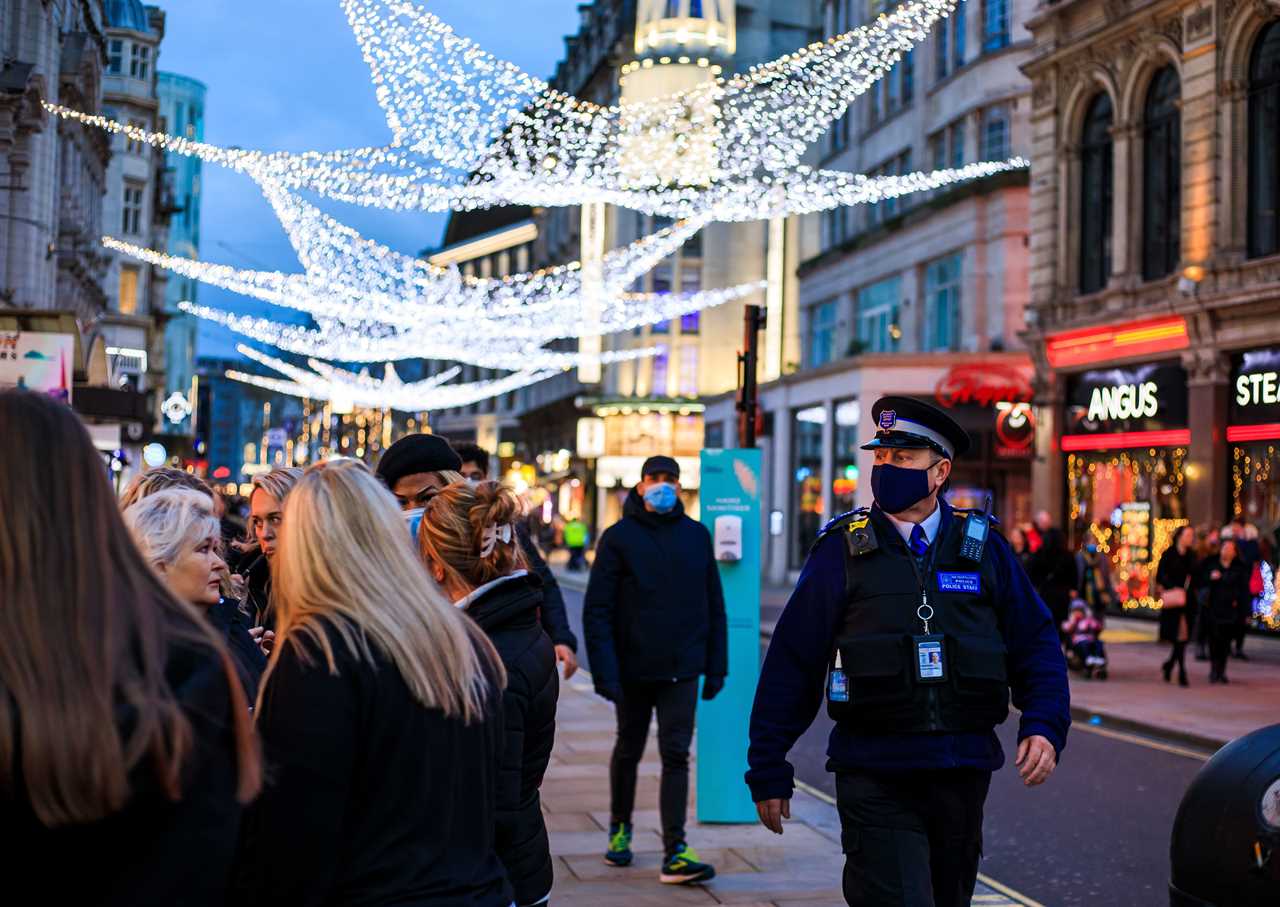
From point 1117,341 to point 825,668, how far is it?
2548 cm

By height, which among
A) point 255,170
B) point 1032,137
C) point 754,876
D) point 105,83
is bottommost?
point 754,876

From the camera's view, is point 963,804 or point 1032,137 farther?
point 1032,137

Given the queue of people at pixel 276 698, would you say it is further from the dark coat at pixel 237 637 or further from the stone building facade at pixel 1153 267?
the stone building facade at pixel 1153 267

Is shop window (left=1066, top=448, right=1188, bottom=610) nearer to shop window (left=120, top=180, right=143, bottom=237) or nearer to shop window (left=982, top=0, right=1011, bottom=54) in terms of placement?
shop window (left=982, top=0, right=1011, bottom=54)

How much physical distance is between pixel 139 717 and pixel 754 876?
6369 millimetres

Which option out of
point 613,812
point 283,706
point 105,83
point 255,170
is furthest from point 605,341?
point 283,706

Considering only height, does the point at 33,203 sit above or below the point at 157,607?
above

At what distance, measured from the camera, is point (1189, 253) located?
27.1m

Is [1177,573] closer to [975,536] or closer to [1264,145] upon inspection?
[1264,145]

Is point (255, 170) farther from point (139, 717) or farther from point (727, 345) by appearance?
point (727, 345)

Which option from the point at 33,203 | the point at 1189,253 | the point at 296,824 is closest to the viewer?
the point at 296,824

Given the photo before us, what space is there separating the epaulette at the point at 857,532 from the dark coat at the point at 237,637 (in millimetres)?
1825

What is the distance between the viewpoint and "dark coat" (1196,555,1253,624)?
62.6 feet

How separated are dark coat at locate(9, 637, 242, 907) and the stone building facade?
967 inches
